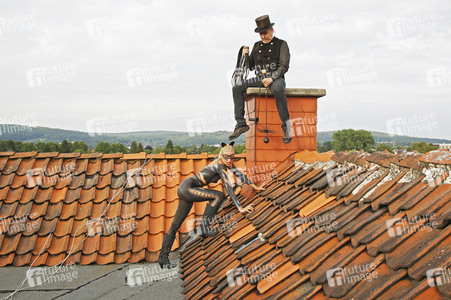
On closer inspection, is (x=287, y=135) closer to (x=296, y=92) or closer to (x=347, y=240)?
(x=296, y=92)

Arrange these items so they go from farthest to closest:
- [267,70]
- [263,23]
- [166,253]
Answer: [267,70], [263,23], [166,253]

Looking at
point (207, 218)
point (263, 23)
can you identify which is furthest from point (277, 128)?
point (207, 218)

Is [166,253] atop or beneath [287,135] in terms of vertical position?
beneath

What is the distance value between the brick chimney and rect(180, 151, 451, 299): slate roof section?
154 centimetres

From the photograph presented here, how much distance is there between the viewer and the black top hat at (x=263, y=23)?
5289 mm

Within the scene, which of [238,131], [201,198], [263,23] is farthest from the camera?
[238,131]

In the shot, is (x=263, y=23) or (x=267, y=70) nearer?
(x=263, y=23)

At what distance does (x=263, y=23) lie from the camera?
5.32 m

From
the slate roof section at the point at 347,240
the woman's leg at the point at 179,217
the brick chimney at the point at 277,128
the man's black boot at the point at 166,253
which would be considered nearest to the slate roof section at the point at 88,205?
the man's black boot at the point at 166,253

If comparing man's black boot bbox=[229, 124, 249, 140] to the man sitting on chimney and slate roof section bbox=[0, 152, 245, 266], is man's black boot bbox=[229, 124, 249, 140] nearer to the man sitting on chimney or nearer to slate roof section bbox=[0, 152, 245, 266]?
the man sitting on chimney

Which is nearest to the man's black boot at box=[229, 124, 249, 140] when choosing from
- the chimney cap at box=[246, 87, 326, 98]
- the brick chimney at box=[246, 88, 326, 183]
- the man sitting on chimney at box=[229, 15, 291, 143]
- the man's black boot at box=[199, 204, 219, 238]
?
the man sitting on chimney at box=[229, 15, 291, 143]

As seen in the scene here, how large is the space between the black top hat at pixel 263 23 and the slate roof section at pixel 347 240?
2.29m

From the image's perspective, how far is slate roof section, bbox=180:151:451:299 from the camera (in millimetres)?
1764

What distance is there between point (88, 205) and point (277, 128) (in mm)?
3331
